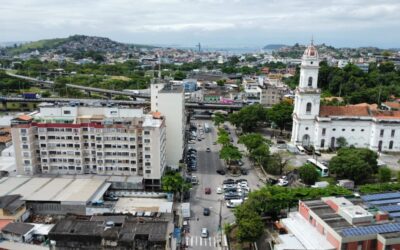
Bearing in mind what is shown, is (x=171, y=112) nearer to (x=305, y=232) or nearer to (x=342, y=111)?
(x=305, y=232)

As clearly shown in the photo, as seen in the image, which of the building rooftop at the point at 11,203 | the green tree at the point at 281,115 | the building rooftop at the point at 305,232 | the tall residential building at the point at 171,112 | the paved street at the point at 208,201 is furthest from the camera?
the green tree at the point at 281,115

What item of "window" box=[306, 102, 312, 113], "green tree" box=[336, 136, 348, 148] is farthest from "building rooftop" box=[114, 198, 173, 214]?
"green tree" box=[336, 136, 348, 148]

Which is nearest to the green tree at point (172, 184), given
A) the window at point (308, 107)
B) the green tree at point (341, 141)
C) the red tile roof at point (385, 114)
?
the window at point (308, 107)

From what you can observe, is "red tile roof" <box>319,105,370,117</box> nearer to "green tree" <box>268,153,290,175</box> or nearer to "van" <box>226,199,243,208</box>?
"green tree" <box>268,153,290,175</box>

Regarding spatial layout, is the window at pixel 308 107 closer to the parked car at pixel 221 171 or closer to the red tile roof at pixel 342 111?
the red tile roof at pixel 342 111

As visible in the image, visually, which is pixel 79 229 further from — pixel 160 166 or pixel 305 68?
pixel 305 68
